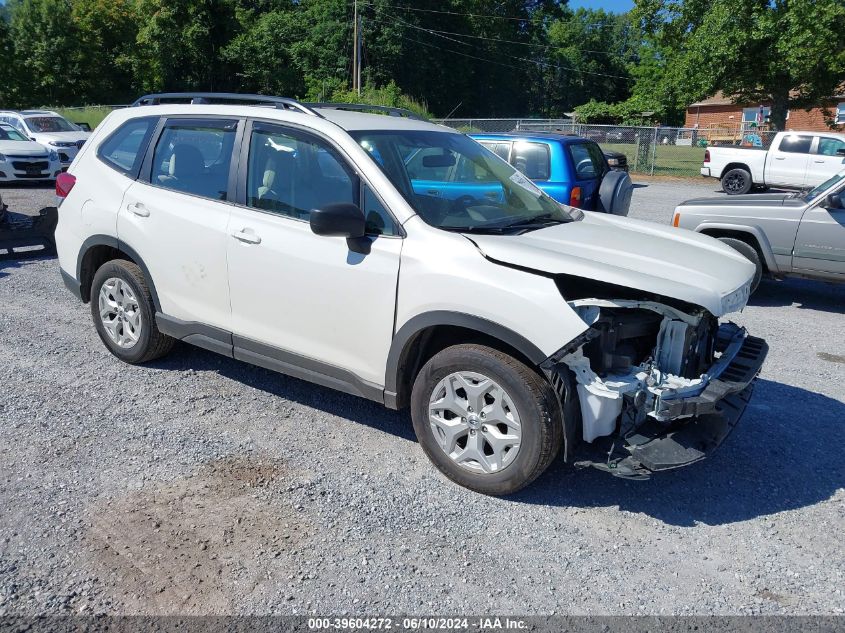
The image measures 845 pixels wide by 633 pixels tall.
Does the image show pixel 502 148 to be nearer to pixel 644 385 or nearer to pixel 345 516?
pixel 644 385

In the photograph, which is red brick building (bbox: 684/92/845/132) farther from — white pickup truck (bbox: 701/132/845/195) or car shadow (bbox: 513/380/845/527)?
car shadow (bbox: 513/380/845/527)

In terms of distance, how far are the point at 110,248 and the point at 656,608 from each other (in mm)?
4473

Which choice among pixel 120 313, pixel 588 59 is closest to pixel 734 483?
pixel 120 313

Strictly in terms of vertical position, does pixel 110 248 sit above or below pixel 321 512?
above

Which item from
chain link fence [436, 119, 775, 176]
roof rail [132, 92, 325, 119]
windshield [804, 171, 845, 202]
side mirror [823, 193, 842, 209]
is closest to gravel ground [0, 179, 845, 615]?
roof rail [132, 92, 325, 119]

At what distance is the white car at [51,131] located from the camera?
736 inches

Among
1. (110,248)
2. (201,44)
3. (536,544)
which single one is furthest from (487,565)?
(201,44)

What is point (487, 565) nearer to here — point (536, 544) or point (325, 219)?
point (536, 544)

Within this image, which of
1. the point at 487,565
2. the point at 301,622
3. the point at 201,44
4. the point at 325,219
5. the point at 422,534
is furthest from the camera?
the point at 201,44

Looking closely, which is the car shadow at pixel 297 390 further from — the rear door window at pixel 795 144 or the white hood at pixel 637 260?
the rear door window at pixel 795 144

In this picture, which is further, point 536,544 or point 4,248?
point 4,248

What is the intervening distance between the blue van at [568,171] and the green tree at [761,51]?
19.8 m

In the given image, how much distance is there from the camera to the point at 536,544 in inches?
134

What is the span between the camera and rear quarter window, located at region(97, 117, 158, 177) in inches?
203
